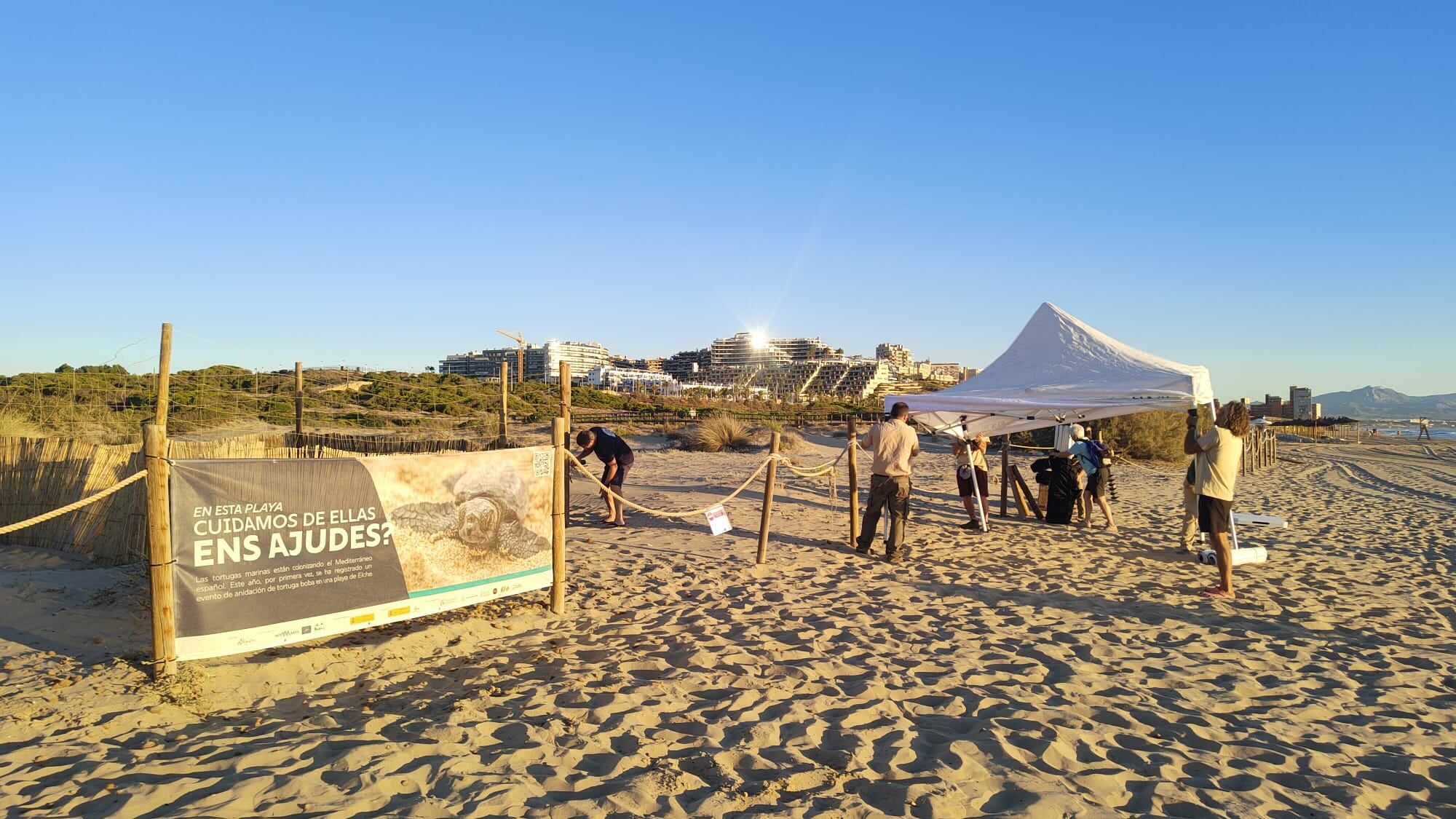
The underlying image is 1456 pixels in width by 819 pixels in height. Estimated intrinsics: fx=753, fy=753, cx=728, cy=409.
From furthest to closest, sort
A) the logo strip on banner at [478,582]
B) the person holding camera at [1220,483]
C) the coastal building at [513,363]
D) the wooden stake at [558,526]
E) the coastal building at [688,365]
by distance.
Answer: the coastal building at [688,365] → the coastal building at [513,363] → the person holding camera at [1220,483] → the wooden stake at [558,526] → the logo strip on banner at [478,582]

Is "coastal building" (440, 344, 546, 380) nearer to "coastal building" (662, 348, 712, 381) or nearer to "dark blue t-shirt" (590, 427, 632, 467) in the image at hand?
"coastal building" (662, 348, 712, 381)

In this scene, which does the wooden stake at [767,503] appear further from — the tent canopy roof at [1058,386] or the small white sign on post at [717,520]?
the tent canopy roof at [1058,386]

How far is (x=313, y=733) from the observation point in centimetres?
394

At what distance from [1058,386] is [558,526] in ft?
22.2

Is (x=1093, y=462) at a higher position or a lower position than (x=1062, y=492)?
higher

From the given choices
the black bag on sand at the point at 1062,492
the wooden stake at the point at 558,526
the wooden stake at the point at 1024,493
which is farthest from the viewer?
the wooden stake at the point at 1024,493

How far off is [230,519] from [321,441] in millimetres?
6667

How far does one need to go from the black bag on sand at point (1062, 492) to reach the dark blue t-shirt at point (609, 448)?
6179 mm

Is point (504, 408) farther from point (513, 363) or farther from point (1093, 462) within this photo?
point (513, 363)

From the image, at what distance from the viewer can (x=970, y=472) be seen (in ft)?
34.6

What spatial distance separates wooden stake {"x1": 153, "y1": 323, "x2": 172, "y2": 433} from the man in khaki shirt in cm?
634

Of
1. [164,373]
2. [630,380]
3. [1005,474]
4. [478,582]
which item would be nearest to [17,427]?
[164,373]

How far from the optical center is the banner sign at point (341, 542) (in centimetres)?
449

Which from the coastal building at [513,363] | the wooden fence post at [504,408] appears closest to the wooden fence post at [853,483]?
the wooden fence post at [504,408]
